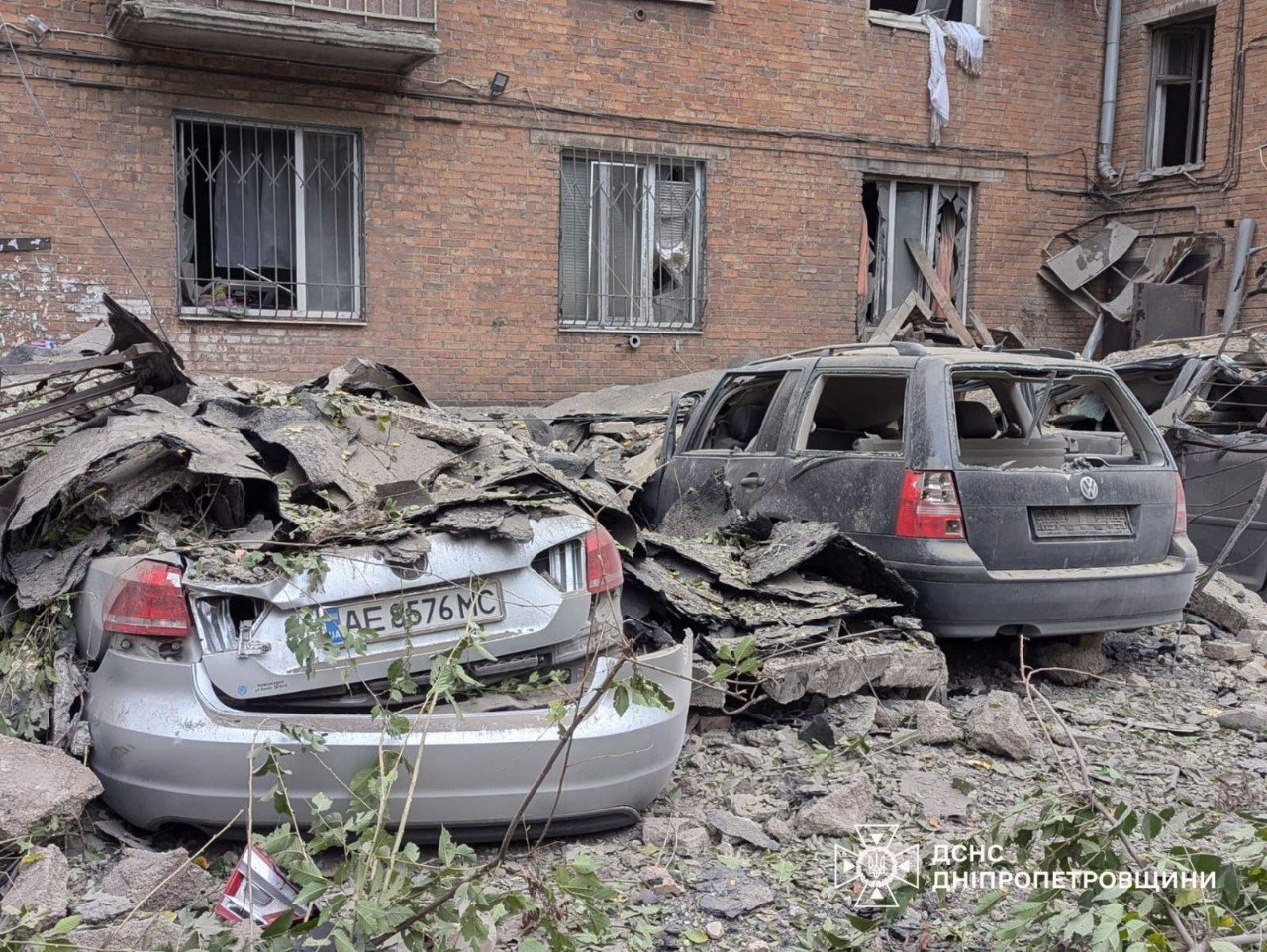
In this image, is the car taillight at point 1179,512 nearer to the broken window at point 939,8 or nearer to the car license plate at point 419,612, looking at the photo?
the car license plate at point 419,612

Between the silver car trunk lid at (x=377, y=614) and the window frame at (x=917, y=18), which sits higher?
the window frame at (x=917, y=18)

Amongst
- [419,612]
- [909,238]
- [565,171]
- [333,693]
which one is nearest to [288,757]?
[333,693]

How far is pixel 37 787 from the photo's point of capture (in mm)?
3168

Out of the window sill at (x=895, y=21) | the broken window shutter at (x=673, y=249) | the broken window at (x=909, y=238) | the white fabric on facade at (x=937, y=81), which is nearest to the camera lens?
the broken window shutter at (x=673, y=249)

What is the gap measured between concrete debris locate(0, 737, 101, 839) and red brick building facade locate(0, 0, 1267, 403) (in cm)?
779

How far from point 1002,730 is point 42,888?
3335mm

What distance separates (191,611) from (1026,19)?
13414mm

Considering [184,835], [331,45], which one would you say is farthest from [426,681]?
[331,45]

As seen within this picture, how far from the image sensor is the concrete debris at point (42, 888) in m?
2.89

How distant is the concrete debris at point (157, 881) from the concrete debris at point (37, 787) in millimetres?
197

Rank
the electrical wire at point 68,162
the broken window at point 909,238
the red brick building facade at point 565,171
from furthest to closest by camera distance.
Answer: the broken window at point 909,238
the red brick building facade at point 565,171
the electrical wire at point 68,162

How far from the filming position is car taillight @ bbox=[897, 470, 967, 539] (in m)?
5.16

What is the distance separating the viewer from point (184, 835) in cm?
360

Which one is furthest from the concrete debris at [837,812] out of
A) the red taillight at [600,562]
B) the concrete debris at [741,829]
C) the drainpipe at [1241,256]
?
the drainpipe at [1241,256]
